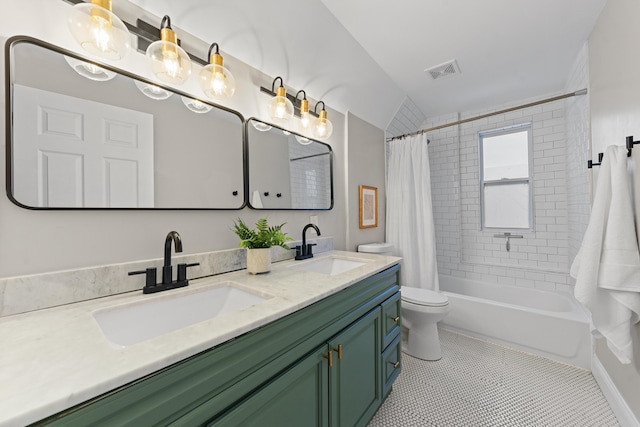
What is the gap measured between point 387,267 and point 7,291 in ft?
5.40

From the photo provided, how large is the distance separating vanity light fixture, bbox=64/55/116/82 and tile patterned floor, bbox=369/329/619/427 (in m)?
2.19

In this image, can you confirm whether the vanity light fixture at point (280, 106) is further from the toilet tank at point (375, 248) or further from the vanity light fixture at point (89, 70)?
the toilet tank at point (375, 248)

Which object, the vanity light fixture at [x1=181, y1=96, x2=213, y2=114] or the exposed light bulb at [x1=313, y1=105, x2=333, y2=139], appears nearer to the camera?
the vanity light fixture at [x1=181, y1=96, x2=213, y2=114]

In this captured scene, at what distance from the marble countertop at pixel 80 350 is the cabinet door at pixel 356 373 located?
34cm

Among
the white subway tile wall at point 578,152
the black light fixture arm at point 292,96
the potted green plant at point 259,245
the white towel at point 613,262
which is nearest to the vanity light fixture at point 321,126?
the black light fixture arm at point 292,96

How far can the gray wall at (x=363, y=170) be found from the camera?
251cm

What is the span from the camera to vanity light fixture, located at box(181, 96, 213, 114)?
132cm

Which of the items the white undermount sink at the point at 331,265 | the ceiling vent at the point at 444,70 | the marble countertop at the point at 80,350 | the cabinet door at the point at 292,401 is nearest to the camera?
the marble countertop at the point at 80,350

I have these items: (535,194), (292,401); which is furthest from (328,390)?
(535,194)

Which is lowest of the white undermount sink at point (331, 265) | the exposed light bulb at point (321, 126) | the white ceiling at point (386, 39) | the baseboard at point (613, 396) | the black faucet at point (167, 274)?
the baseboard at point (613, 396)

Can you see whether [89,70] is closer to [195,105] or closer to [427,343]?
[195,105]

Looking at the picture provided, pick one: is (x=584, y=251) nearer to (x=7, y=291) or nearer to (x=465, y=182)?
(x=465, y=182)

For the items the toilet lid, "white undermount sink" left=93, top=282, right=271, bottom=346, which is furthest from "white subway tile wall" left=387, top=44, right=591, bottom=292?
"white undermount sink" left=93, top=282, right=271, bottom=346

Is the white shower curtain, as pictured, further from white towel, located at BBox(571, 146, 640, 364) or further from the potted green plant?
the potted green plant
